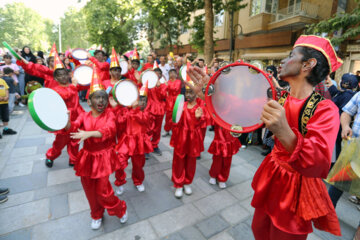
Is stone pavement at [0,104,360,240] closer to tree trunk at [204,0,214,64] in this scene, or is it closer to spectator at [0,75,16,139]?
spectator at [0,75,16,139]

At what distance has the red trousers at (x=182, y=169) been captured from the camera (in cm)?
361

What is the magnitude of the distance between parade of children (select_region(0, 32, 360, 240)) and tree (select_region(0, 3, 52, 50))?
152 feet

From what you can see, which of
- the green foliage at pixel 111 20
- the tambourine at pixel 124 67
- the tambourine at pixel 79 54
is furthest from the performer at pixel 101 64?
the green foliage at pixel 111 20

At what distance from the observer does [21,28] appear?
1622 inches

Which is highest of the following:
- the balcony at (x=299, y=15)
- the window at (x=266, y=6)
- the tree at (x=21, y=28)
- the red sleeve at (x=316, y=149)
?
the tree at (x=21, y=28)

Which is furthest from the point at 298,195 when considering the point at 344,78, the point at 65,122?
the point at 344,78

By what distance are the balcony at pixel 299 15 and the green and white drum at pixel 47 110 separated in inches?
543

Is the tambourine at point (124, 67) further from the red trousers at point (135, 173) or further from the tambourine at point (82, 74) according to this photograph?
the red trousers at point (135, 173)

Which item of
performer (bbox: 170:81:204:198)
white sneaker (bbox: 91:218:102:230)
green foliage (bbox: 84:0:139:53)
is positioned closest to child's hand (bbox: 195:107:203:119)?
performer (bbox: 170:81:204:198)

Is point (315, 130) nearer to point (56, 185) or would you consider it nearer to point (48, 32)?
point (56, 185)

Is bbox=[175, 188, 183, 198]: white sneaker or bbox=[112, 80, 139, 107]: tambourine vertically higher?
bbox=[112, 80, 139, 107]: tambourine

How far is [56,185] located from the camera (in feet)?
12.4

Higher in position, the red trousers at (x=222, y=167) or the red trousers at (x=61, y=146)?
the red trousers at (x=61, y=146)

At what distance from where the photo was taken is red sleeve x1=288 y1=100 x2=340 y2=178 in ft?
3.85
